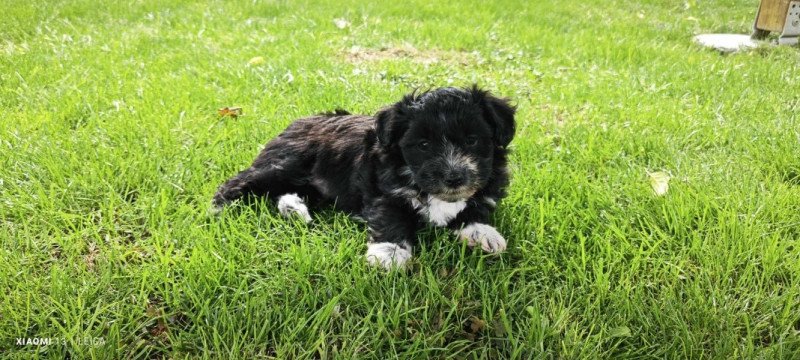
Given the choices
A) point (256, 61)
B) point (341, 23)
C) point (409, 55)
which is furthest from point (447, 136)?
point (341, 23)

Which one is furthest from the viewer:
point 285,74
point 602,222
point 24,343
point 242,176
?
point 285,74

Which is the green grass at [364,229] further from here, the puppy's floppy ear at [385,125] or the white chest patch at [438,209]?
the puppy's floppy ear at [385,125]

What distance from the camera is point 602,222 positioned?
3.19 m

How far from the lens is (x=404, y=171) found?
10.2 ft

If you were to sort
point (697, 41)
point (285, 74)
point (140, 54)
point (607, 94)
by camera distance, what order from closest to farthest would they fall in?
point (607, 94)
point (285, 74)
point (140, 54)
point (697, 41)

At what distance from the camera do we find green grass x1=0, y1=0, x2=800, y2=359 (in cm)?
237

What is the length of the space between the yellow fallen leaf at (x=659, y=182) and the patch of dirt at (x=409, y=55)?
3.86m

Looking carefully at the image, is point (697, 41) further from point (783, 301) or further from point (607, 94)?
point (783, 301)

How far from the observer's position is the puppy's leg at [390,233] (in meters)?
2.85

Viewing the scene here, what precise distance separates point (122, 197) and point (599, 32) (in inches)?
316

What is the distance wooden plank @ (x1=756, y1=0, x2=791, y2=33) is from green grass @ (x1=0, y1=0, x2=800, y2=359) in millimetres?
2542

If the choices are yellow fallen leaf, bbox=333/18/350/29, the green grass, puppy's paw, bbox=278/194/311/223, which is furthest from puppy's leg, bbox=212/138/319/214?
Result: yellow fallen leaf, bbox=333/18/350/29

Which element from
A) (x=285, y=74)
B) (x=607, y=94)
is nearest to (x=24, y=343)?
(x=285, y=74)

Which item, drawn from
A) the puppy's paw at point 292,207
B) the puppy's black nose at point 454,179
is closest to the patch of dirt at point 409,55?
the puppy's paw at point 292,207
